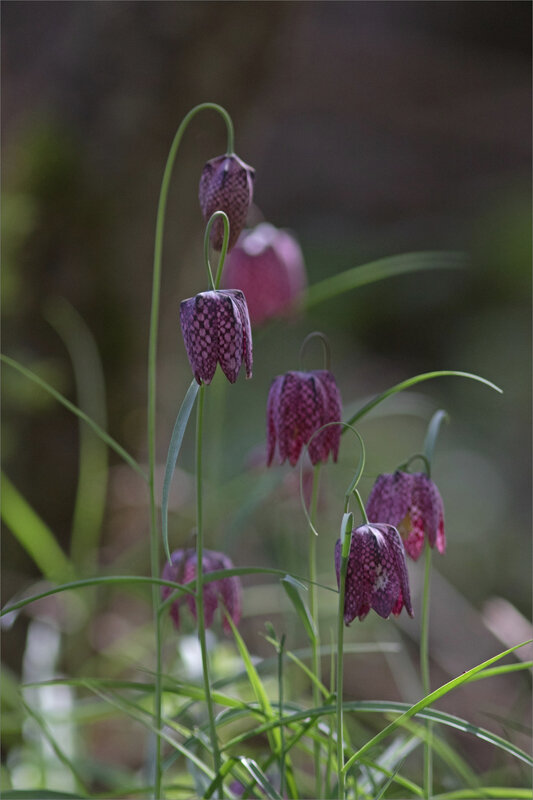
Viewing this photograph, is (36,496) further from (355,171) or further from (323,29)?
(323,29)

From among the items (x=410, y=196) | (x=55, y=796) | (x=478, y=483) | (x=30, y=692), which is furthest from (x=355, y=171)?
(x=55, y=796)

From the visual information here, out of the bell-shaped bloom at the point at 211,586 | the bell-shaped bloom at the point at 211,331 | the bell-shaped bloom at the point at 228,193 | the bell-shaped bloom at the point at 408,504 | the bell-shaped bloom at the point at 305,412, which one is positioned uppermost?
the bell-shaped bloom at the point at 228,193

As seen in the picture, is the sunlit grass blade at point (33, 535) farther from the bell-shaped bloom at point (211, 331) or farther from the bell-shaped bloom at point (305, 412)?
the bell-shaped bloom at point (211, 331)

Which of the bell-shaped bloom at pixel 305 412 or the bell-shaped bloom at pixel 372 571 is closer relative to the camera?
the bell-shaped bloom at pixel 372 571

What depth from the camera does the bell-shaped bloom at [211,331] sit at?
0.64 metres

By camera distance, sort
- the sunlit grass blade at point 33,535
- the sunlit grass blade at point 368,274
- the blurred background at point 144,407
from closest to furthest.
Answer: the sunlit grass blade at point 368,274 < the sunlit grass blade at point 33,535 < the blurred background at point 144,407

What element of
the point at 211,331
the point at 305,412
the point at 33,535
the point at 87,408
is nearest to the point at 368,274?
the point at 305,412

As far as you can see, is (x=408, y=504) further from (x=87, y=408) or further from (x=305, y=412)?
(x=87, y=408)

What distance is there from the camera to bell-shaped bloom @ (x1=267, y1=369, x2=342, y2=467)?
77cm

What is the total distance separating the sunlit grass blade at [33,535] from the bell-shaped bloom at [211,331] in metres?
0.88

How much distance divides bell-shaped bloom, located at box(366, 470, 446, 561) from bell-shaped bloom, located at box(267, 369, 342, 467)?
52 mm

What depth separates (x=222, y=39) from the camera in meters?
1.88

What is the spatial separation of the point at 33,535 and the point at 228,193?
3.37ft

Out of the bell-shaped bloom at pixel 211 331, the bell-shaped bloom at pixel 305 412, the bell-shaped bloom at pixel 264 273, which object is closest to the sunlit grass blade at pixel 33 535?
the bell-shaped bloom at pixel 264 273
